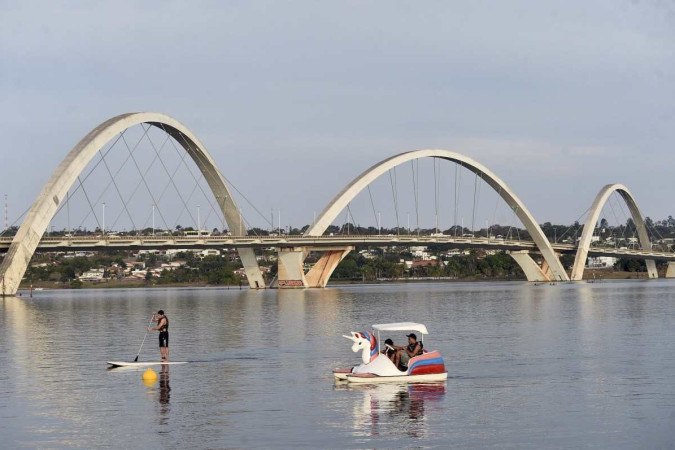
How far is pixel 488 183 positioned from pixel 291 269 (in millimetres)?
28188

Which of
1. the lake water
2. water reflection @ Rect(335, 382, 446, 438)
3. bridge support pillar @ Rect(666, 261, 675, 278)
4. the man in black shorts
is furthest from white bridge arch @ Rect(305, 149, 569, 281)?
water reflection @ Rect(335, 382, 446, 438)

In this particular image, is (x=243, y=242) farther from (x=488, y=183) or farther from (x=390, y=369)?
(x=390, y=369)

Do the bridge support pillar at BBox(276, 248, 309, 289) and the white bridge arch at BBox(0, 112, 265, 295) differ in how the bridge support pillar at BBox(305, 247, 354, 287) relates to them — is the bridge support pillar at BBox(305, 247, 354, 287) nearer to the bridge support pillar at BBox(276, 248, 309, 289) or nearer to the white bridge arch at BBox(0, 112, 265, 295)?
the bridge support pillar at BBox(276, 248, 309, 289)

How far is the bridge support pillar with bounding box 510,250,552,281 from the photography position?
14262 cm

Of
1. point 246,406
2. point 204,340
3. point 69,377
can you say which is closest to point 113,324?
point 204,340

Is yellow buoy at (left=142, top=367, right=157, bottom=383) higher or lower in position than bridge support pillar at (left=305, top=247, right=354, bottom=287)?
lower

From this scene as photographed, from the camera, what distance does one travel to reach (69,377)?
102 ft

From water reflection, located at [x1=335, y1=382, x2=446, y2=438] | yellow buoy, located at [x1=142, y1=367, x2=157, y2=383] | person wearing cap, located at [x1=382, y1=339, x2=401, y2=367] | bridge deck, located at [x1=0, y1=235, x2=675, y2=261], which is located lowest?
water reflection, located at [x1=335, y1=382, x2=446, y2=438]

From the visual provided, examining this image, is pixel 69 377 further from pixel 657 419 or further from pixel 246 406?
pixel 657 419

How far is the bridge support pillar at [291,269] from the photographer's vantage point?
4589 inches

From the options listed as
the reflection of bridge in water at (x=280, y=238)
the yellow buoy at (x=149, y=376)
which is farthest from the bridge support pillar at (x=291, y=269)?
the yellow buoy at (x=149, y=376)

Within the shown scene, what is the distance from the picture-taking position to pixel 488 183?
135625mm

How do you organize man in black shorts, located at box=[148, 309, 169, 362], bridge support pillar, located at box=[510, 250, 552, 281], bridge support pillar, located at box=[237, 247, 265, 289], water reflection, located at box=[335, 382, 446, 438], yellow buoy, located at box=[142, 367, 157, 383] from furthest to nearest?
bridge support pillar, located at box=[510, 250, 552, 281] < bridge support pillar, located at box=[237, 247, 265, 289] < man in black shorts, located at box=[148, 309, 169, 362] < yellow buoy, located at box=[142, 367, 157, 383] < water reflection, located at box=[335, 382, 446, 438]

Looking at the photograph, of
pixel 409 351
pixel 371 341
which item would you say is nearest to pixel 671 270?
pixel 409 351
